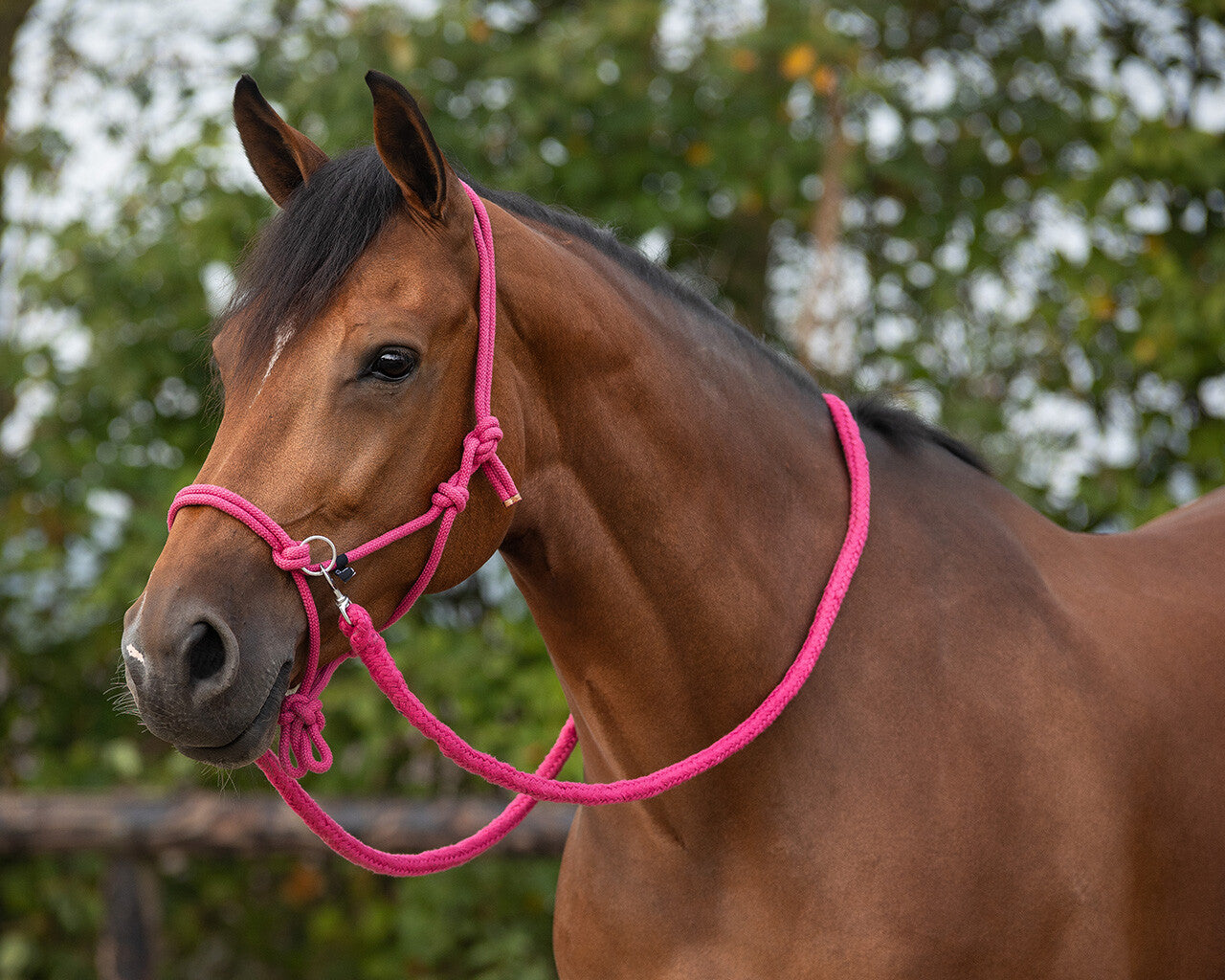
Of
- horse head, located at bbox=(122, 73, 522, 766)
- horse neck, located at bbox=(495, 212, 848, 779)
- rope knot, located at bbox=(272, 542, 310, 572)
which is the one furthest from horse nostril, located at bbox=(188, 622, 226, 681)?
horse neck, located at bbox=(495, 212, 848, 779)

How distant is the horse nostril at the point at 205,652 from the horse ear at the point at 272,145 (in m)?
0.68

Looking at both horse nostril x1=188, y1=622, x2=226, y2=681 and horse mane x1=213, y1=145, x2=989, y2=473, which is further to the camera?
horse mane x1=213, y1=145, x2=989, y2=473

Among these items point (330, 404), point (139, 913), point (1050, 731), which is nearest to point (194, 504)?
point (330, 404)

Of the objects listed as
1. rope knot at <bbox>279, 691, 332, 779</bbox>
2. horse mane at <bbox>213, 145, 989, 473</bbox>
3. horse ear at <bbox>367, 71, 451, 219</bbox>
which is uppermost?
horse ear at <bbox>367, 71, 451, 219</bbox>

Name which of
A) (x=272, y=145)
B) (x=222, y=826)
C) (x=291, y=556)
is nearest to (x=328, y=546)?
(x=291, y=556)

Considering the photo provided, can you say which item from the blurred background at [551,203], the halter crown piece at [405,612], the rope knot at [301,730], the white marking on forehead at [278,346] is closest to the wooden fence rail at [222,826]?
the blurred background at [551,203]

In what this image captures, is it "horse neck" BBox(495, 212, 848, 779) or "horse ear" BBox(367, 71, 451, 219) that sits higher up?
"horse ear" BBox(367, 71, 451, 219)

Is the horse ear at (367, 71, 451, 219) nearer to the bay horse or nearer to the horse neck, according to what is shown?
the bay horse

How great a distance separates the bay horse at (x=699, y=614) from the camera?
4.58 feet

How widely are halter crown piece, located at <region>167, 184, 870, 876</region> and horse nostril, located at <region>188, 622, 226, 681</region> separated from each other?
4.5 inches

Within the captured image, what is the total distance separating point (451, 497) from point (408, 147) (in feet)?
1.57

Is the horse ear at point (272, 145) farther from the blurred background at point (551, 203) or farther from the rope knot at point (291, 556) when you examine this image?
the blurred background at point (551, 203)

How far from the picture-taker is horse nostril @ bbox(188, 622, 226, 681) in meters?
1.26

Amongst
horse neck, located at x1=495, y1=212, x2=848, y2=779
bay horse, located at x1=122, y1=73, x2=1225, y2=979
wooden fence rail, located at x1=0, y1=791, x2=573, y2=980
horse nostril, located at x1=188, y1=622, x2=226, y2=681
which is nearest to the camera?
horse nostril, located at x1=188, y1=622, x2=226, y2=681
